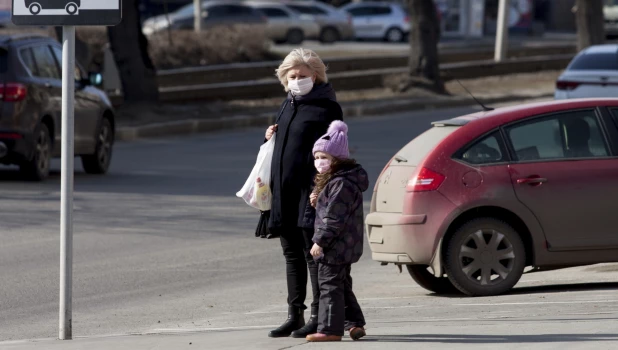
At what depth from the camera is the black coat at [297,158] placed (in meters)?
7.22

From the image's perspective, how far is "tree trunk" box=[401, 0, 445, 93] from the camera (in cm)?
3153

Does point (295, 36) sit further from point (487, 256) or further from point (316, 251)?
point (316, 251)

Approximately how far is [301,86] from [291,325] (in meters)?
1.37

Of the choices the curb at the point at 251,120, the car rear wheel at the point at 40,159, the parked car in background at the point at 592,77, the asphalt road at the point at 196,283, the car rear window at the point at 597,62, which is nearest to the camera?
the asphalt road at the point at 196,283

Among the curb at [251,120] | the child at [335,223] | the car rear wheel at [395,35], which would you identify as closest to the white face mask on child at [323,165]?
the child at [335,223]

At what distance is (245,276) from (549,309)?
3.12 meters

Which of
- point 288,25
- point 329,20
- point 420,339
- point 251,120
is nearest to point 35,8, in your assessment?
point 420,339

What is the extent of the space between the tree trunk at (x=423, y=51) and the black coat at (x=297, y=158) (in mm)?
24332

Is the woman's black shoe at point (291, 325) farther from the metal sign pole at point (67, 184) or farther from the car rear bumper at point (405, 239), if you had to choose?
the car rear bumper at point (405, 239)

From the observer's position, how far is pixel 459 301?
30.5 feet

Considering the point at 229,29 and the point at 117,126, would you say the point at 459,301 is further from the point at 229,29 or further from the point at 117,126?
the point at 229,29

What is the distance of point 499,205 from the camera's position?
369 inches

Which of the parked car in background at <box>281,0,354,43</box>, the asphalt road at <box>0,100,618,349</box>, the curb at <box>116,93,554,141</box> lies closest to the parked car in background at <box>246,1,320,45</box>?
the parked car in background at <box>281,0,354,43</box>

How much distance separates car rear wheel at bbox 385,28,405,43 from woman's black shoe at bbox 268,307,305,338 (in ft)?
162
